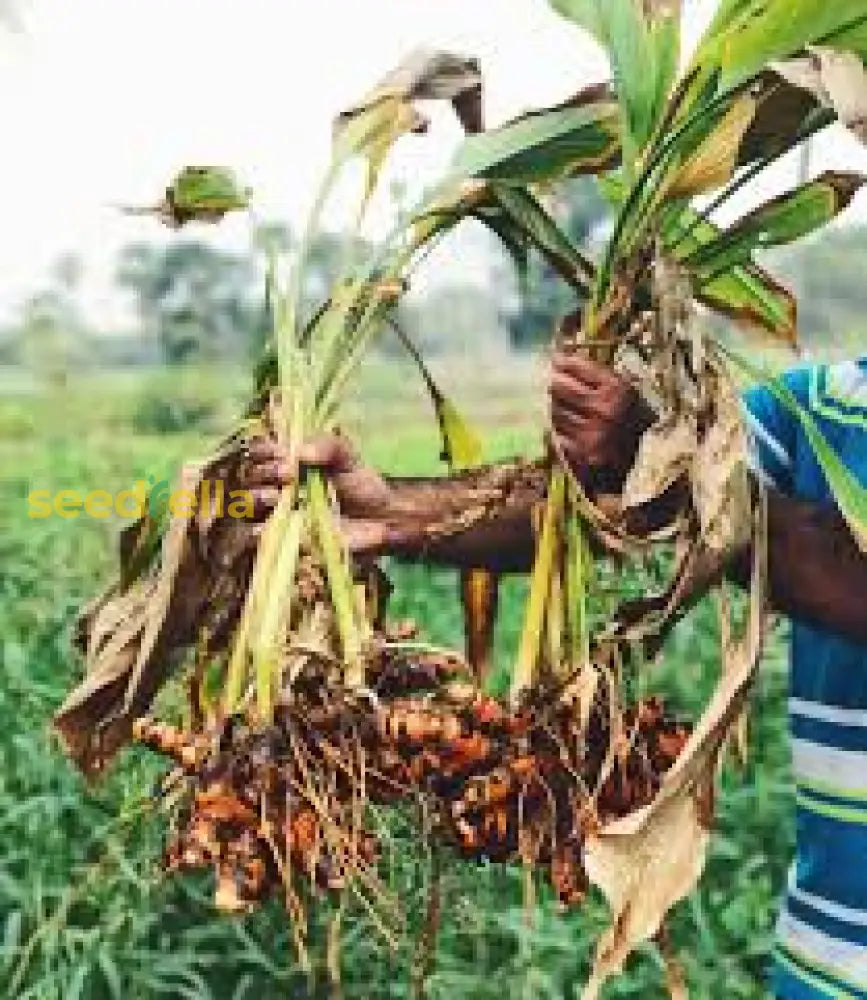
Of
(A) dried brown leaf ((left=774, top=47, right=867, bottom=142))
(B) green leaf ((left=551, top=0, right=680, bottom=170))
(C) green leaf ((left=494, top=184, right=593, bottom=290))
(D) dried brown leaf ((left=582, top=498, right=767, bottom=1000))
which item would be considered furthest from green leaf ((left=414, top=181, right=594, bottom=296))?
(D) dried brown leaf ((left=582, top=498, right=767, bottom=1000))

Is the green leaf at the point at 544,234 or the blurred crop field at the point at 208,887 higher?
the green leaf at the point at 544,234

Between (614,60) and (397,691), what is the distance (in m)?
0.47

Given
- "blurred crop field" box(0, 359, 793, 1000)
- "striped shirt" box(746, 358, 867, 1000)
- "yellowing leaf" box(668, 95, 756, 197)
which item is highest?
"yellowing leaf" box(668, 95, 756, 197)

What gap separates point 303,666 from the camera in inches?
58.7

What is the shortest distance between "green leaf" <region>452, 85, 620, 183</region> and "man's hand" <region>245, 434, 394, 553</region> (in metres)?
0.22

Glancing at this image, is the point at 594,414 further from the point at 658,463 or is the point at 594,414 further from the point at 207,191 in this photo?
the point at 207,191

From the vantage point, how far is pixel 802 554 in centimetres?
148

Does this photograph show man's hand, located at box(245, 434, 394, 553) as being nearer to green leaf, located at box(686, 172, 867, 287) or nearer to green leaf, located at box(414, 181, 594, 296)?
green leaf, located at box(414, 181, 594, 296)

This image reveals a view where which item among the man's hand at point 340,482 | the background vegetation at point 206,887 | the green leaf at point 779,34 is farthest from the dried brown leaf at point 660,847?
the green leaf at point 779,34

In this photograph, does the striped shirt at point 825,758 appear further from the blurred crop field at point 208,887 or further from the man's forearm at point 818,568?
the blurred crop field at point 208,887

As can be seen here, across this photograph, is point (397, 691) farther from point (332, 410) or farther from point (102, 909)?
point (102, 909)

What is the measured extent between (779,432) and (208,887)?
123 cm

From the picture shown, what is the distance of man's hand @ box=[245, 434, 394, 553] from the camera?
1535 mm

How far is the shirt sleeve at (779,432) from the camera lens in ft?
5.45
